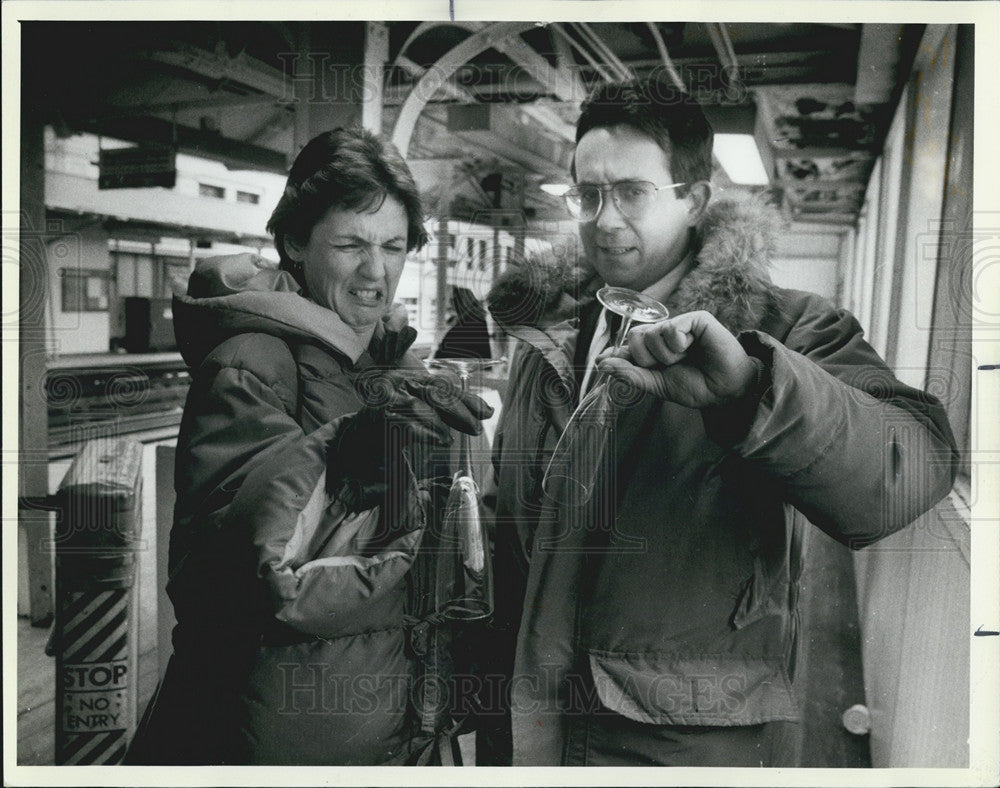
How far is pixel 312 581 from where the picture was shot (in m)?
2.10

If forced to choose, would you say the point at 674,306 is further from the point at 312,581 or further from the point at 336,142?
the point at 312,581

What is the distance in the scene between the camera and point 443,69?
2.19 meters

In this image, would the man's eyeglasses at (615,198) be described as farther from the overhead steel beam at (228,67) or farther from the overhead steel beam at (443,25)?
the overhead steel beam at (228,67)

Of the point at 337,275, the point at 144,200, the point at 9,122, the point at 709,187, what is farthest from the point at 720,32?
the point at 9,122

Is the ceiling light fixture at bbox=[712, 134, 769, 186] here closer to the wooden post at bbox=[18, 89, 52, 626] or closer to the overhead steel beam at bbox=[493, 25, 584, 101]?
the overhead steel beam at bbox=[493, 25, 584, 101]

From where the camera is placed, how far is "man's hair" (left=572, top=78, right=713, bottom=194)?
6.91 ft

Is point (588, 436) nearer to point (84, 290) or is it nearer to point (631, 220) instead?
point (631, 220)

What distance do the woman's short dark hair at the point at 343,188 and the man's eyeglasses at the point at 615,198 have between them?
0.39 metres

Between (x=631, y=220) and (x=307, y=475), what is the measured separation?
3.31ft

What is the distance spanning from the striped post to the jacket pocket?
1.24 metres

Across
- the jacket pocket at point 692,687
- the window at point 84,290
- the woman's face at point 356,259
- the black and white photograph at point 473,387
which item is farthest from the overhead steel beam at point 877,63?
the window at point 84,290

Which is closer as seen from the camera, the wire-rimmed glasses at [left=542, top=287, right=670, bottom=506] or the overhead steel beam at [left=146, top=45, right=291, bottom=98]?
A: the wire-rimmed glasses at [left=542, top=287, right=670, bottom=506]

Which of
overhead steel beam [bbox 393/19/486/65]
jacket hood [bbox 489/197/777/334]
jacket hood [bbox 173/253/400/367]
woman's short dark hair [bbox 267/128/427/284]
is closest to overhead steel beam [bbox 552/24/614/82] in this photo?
overhead steel beam [bbox 393/19/486/65]

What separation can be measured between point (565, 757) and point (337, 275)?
53.6 inches
